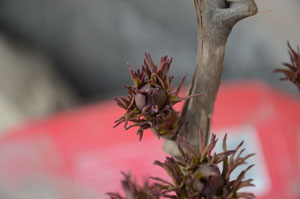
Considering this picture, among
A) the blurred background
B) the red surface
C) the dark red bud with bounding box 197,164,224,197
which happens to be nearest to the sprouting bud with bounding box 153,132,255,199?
the dark red bud with bounding box 197,164,224,197

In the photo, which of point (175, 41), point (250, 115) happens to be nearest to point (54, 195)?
point (250, 115)

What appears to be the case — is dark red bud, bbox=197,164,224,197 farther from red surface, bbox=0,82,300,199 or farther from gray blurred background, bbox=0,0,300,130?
gray blurred background, bbox=0,0,300,130

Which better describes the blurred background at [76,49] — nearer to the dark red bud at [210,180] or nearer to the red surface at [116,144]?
the red surface at [116,144]

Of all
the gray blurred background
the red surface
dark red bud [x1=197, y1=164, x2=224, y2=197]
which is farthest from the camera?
the gray blurred background

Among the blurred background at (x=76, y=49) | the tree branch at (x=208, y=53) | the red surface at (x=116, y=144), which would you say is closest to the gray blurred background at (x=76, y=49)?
the blurred background at (x=76, y=49)

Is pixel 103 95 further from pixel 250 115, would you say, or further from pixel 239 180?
pixel 239 180

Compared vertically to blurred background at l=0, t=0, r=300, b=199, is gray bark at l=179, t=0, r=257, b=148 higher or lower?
lower

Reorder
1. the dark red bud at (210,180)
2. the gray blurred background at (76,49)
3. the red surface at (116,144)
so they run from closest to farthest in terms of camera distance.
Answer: the dark red bud at (210,180), the red surface at (116,144), the gray blurred background at (76,49)
